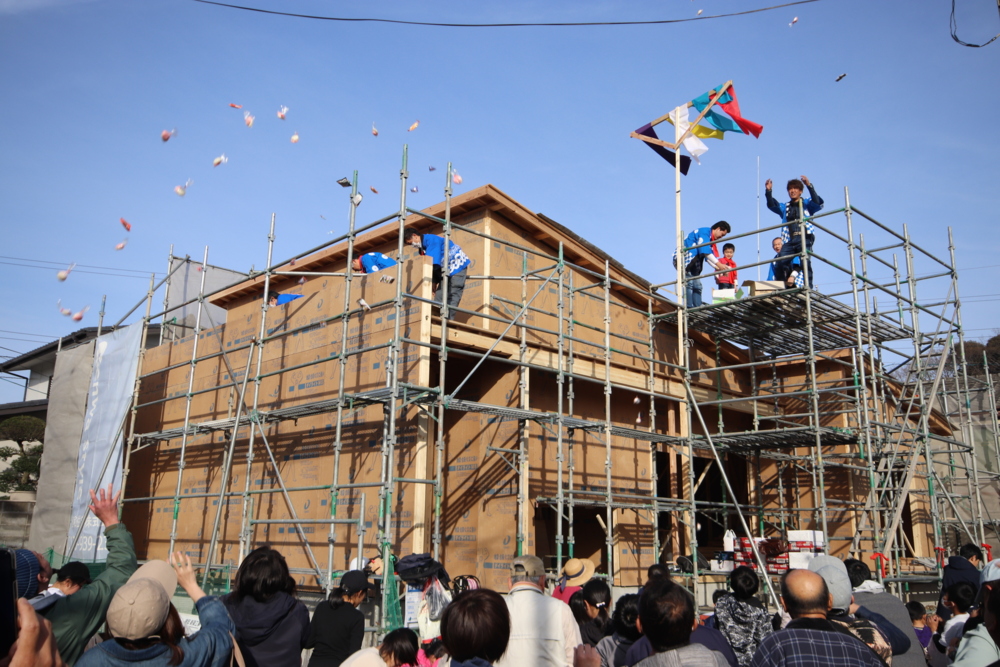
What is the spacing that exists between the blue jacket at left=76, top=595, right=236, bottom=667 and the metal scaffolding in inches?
215

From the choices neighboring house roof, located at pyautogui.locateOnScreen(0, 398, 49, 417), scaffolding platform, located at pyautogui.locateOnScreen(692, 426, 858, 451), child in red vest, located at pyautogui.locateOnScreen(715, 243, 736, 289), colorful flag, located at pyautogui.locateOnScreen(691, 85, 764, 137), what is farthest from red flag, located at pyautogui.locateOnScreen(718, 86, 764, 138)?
neighboring house roof, located at pyautogui.locateOnScreen(0, 398, 49, 417)

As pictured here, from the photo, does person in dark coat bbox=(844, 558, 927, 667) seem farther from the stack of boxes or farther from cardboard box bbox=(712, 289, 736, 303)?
cardboard box bbox=(712, 289, 736, 303)

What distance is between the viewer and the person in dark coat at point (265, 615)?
4.45 meters

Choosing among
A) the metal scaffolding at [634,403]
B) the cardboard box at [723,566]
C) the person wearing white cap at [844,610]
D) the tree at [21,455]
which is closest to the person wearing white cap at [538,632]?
the person wearing white cap at [844,610]

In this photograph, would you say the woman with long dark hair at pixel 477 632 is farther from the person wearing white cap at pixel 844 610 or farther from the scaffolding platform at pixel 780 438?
the scaffolding platform at pixel 780 438

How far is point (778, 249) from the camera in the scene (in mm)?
12883

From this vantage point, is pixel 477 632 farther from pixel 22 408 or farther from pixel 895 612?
pixel 22 408

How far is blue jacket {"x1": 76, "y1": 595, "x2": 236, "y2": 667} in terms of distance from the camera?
10.1ft

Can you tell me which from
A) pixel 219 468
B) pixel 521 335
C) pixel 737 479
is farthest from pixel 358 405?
pixel 737 479

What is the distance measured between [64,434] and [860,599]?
13.7 metres

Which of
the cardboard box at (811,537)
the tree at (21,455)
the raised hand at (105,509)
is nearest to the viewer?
the raised hand at (105,509)

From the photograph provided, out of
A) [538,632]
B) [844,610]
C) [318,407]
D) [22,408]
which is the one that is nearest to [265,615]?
[538,632]

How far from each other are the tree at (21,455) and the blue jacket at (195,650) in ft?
61.9

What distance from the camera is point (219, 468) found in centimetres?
1289
